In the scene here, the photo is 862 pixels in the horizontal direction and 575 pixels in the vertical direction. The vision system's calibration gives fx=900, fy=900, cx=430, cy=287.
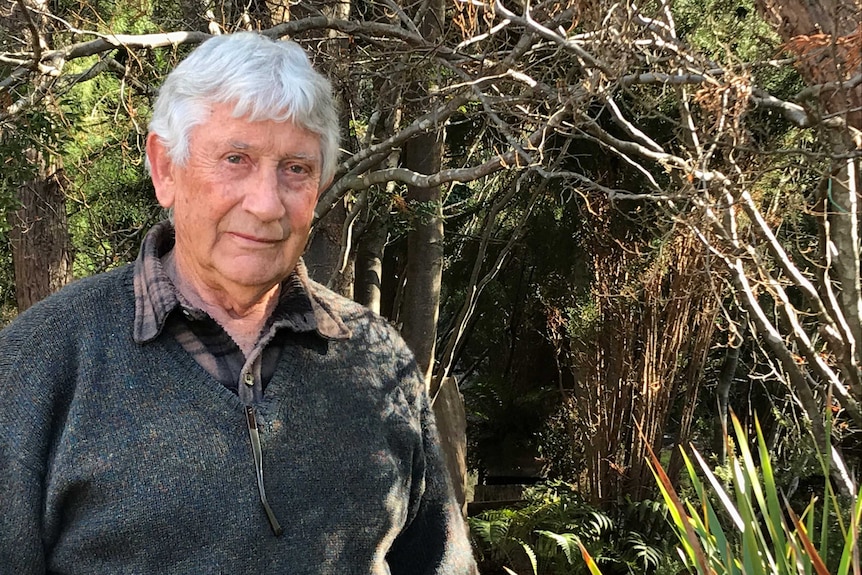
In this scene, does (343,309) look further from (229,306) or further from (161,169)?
(161,169)

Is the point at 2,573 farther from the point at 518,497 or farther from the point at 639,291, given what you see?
the point at 518,497

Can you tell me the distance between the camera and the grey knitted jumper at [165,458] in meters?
1.37

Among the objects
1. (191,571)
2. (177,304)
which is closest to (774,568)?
(191,571)

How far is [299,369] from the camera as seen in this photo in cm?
161

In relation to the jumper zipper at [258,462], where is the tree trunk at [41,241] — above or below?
below

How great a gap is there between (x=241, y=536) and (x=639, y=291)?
4.20 meters

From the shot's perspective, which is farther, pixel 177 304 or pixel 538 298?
pixel 538 298

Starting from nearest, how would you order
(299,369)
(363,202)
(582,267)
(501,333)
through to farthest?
(299,369)
(363,202)
(582,267)
(501,333)

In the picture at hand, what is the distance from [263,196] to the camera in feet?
4.95

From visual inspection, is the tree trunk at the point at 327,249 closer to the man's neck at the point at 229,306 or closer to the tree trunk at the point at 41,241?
the tree trunk at the point at 41,241

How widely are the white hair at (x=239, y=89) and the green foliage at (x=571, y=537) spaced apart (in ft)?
13.0

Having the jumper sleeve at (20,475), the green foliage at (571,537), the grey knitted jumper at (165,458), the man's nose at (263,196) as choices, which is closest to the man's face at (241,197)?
the man's nose at (263,196)

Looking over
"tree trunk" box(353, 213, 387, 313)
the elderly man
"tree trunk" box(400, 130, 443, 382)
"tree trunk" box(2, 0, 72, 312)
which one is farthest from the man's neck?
"tree trunk" box(2, 0, 72, 312)

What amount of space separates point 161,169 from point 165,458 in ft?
1.64
